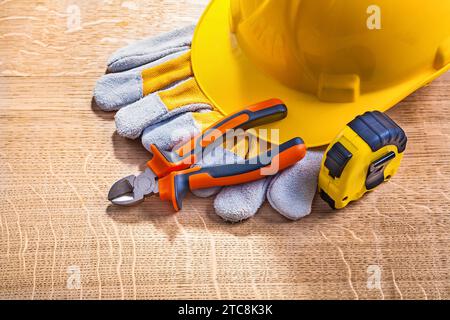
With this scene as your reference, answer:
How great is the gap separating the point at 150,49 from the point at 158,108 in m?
0.14

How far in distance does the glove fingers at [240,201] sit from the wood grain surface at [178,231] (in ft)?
0.06

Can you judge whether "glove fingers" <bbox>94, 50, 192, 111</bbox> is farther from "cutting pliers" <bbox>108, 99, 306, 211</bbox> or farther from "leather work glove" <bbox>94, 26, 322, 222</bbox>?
"cutting pliers" <bbox>108, 99, 306, 211</bbox>

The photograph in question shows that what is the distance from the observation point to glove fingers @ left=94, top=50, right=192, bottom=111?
1050 mm

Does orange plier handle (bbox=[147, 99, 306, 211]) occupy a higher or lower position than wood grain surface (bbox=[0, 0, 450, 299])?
higher

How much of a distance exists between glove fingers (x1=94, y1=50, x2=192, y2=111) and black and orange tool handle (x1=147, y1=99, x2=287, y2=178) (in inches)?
5.2

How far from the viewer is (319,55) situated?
933mm

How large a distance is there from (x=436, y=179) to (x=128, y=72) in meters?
0.54

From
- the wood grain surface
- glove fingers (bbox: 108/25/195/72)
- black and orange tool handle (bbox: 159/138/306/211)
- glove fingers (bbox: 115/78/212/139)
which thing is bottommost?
the wood grain surface

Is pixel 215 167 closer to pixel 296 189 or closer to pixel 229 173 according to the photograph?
pixel 229 173

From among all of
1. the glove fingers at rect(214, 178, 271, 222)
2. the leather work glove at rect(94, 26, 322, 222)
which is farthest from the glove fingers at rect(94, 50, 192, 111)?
the glove fingers at rect(214, 178, 271, 222)

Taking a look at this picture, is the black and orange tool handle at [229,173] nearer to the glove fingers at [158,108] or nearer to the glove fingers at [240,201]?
the glove fingers at [240,201]

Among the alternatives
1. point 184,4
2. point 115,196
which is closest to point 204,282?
point 115,196

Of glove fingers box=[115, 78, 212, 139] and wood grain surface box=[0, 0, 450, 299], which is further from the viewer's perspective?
glove fingers box=[115, 78, 212, 139]

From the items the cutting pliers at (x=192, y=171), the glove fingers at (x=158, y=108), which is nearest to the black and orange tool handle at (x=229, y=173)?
the cutting pliers at (x=192, y=171)
